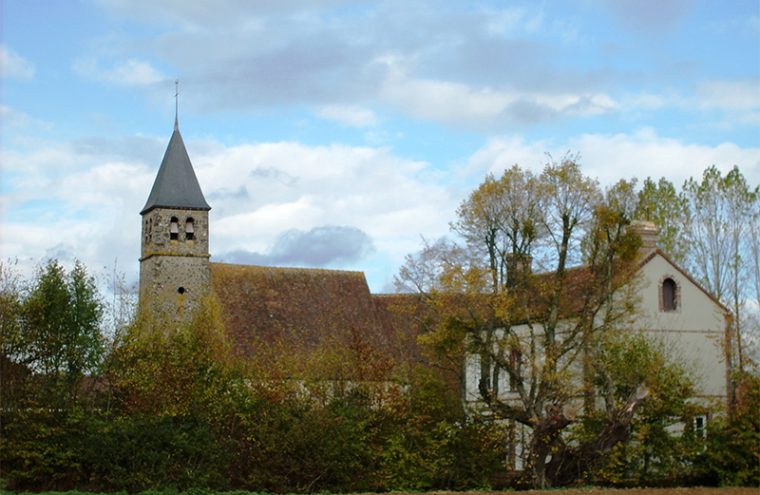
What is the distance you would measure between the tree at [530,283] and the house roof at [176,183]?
13620mm

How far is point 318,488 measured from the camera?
1043 inches

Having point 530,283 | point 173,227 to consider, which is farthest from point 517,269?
point 173,227

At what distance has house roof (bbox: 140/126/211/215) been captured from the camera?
138ft

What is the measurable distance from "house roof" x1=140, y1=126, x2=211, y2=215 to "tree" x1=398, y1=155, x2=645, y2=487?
1362 centimetres

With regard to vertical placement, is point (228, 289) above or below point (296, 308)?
above

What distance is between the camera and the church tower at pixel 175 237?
4156cm

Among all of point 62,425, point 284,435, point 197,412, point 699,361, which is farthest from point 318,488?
point 699,361

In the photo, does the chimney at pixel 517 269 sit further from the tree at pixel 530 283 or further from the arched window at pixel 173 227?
the arched window at pixel 173 227

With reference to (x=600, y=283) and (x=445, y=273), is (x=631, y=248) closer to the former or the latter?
(x=600, y=283)

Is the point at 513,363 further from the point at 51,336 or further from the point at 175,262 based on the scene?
the point at 175,262

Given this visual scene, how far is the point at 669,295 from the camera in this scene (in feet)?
118

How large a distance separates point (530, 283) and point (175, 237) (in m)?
17.2

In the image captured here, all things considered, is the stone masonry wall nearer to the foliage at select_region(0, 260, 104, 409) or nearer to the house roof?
the house roof

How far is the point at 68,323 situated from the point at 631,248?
16321 millimetres
